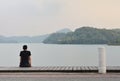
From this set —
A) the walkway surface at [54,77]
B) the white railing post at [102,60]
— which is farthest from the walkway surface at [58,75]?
the white railing post at [102,60]

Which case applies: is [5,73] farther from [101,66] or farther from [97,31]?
[97,31]

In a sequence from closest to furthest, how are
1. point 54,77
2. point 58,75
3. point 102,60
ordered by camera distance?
point 54,77, point 58,75, point 102,60

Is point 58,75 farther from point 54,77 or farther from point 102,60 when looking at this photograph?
point 102,60

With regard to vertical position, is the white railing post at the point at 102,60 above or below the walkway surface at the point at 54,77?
above

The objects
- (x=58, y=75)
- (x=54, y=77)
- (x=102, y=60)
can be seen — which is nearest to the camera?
(x=54, y=77)

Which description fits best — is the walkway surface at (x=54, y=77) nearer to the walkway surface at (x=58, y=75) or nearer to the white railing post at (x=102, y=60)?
the walkway surface at (x=58, y=75)

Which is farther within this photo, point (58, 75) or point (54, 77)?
point (58, 75)

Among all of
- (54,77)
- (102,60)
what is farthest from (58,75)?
(102,60)

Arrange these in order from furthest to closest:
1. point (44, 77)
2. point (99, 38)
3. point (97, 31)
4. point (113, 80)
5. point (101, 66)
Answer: point (99, 38) < point (97, 31) < point (101, 66) < point (44, 77) < point (113, 80)

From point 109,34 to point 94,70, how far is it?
5060 inches

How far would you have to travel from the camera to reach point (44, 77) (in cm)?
1953

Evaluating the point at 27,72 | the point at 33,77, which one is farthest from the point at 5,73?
the point at 33,77

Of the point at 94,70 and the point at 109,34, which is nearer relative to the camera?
the point at 94,70

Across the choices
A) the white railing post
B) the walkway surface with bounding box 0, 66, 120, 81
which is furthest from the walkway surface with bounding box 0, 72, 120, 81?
the white railing post
